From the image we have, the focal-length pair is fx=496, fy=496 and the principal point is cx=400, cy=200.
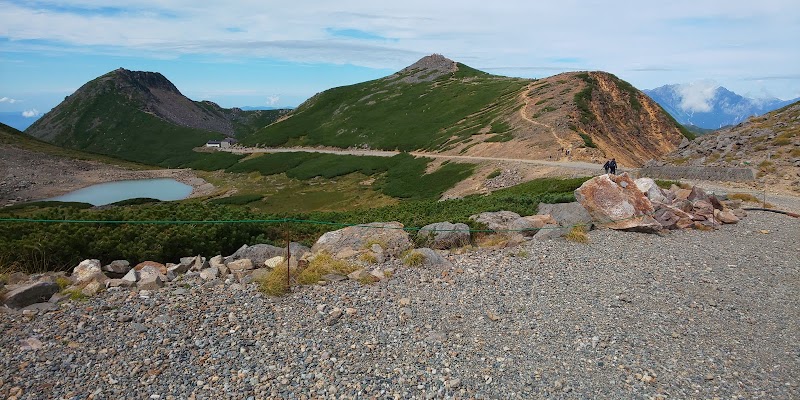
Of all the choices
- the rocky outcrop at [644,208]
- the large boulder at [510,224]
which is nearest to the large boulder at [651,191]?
the rocky outcrop at [644,208]

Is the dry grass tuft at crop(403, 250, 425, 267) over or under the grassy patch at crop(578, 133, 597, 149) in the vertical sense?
under

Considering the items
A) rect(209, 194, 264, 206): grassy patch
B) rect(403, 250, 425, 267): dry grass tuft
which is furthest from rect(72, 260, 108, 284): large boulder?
rect(209, 194, 264, 206): grassy patch

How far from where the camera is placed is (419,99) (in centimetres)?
13088

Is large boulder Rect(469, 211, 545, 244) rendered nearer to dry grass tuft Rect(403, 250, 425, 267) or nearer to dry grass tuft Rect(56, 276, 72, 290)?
dry grass tuft Rect(403, 250, 425, 267)

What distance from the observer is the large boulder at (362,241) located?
Result: 16.4m

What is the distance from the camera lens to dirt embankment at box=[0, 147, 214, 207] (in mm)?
87875

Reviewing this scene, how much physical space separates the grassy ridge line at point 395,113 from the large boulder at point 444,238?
62944 millimetres

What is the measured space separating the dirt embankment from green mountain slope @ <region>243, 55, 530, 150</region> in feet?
98.5

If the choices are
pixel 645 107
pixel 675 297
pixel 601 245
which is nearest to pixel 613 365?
pixel 675 297

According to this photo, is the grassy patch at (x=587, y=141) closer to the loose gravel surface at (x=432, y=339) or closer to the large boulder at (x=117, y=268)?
the loose gravel surface at (x=432, y=339)

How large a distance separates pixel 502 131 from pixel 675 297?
5879 centimetres

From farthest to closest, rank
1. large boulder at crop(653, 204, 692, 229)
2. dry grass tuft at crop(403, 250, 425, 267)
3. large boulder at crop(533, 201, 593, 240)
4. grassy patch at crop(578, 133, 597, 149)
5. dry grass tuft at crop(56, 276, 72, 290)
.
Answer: grassy patch at crop(578, 133, 597, 149) < large boulder at crop(653, 204, 692, 229) < large boulder at crop(533, 201, 593, 240) < dry grass tuft at crop(403, 250, 425, 267) < dry grass tuft at crop(56, 276, 72, 290)

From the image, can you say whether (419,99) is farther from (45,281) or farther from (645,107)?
(45,281)

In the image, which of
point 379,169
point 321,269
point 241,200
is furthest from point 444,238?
point 379,169
